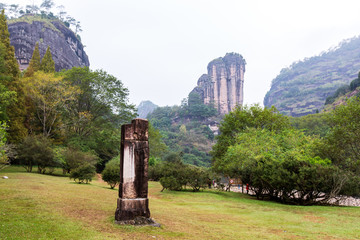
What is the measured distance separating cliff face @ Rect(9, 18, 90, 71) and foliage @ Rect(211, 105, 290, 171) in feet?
156

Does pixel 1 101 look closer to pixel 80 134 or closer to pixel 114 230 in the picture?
pixel 80 134

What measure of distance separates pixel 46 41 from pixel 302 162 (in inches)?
2420

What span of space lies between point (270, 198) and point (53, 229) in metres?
14.2

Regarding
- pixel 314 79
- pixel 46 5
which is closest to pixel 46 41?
pixel 46 5

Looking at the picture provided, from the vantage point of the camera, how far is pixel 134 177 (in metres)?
6.65

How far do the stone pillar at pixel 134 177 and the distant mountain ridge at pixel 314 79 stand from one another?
109202 mm

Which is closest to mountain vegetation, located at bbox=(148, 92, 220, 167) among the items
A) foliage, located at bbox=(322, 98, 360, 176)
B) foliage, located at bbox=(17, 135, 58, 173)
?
foliage, located at bbox=(17, 135, 58, 173)

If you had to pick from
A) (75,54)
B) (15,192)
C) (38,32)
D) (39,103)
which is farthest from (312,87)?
(15,192)

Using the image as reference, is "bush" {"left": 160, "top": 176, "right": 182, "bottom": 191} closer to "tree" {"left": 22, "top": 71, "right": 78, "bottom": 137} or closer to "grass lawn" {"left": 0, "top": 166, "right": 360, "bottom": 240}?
"grass lawn" {"left": 0, "top": 166, "right": 360, "bottom": 240}

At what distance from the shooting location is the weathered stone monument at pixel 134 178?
636cm

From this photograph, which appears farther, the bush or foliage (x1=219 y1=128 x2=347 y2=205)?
the bush

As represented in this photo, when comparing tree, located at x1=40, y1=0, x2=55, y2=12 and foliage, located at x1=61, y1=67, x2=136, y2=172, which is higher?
tree, located at x1=40, y1=0, x2=55, y2=12

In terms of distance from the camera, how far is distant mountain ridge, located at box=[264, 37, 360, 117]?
112 m

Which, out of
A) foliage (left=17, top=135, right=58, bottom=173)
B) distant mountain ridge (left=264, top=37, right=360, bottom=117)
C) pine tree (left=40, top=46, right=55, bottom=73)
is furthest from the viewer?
distant mountain ridge (left=264, top=37, right=360, bottom=117)
